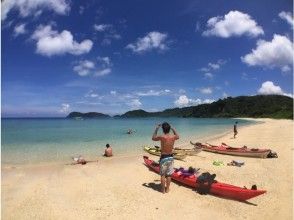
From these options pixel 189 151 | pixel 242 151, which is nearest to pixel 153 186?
pixel 189 151

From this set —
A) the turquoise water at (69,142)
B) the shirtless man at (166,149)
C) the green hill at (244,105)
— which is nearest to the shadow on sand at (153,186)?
the shirtless man at (166,149)

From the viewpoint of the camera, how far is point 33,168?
638 inches

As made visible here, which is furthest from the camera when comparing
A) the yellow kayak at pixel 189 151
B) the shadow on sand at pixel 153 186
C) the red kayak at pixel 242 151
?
the yellow kayak at pixel 189 151

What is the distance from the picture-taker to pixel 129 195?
33.8 ft

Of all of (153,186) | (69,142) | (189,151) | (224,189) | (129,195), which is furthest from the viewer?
(69,142)

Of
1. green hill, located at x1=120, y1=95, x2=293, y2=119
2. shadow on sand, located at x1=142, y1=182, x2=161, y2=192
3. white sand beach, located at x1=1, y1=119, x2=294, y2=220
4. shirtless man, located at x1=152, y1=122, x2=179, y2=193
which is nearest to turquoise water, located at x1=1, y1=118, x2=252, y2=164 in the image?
white sand beach, located at x1=1, y1=119, x2=294, y2=220

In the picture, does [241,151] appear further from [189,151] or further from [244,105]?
[244,105]

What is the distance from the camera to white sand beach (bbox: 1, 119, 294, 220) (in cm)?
870

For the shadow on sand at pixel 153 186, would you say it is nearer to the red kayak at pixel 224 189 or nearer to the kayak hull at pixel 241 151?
the red kayak at pixel 224 189

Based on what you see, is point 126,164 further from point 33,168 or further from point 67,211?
point 67,211

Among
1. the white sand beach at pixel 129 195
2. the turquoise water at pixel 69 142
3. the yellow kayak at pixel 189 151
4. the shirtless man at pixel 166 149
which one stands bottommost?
the white sand beach at pixel 129 195

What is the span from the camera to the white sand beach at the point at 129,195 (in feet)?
28.5

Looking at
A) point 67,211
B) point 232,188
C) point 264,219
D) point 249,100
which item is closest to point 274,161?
point 232,188

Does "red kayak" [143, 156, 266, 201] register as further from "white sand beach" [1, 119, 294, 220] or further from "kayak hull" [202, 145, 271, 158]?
"kayak hull" [202, 145, 271, 158]
